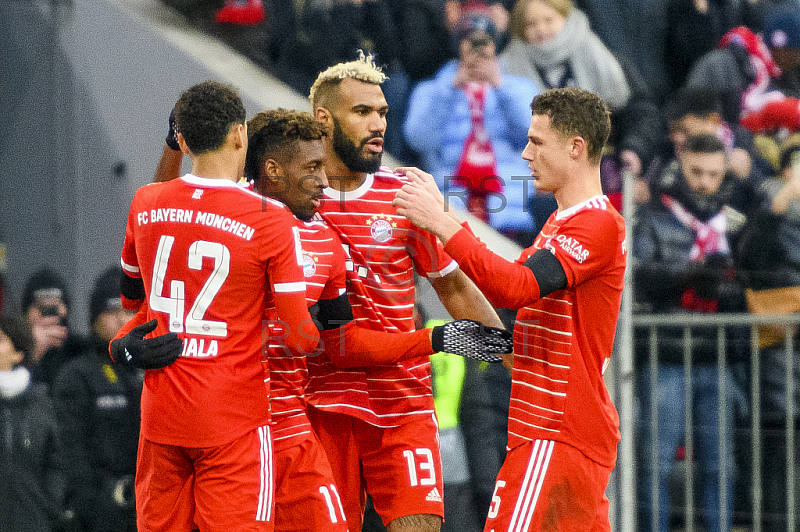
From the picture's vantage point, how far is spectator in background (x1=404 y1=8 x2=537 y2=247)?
609 centimetres

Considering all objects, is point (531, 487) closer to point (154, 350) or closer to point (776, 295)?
point (154, 350)

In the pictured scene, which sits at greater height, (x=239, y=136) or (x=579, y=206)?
(x=239, y=136)

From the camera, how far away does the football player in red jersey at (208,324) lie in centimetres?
321

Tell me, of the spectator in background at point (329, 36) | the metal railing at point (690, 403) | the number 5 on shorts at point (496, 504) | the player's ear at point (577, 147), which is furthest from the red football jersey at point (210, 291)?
the spectator in background at point (329, 36)

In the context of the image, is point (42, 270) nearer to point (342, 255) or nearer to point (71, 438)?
point (71, 438)

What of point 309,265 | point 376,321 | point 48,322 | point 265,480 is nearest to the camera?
point 265,480

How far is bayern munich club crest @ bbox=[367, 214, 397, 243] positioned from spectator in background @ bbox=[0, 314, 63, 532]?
2785 mm

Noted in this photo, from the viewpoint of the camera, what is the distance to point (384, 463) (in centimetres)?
385

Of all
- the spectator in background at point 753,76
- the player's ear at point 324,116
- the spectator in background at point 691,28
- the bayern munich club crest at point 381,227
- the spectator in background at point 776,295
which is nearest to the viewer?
the bayern munich club crest at point 381,227

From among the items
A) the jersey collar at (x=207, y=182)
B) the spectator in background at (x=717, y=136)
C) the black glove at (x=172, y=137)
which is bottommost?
the jersey collar at (x=207, y=182)

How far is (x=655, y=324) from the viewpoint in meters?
4.87

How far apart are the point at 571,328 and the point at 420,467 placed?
2.90 feet

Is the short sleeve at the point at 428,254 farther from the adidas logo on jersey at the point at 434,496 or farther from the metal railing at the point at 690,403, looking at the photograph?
the metal railing at the point at 690,403

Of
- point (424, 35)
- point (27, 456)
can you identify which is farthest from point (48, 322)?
point (424, 35)
